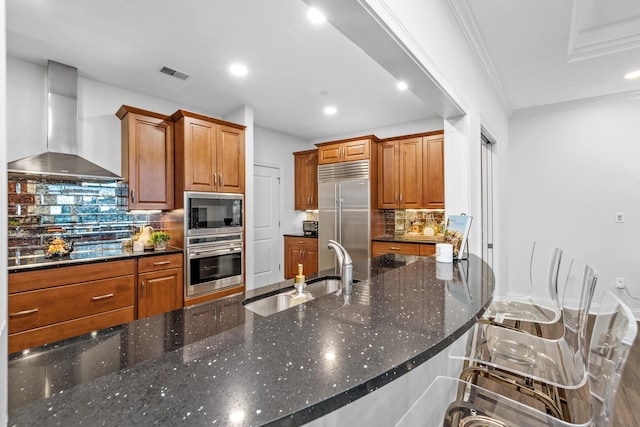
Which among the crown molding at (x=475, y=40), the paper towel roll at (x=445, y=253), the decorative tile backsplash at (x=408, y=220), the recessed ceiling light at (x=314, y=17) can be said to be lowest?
the paper towel roll at (x=445, y=253)

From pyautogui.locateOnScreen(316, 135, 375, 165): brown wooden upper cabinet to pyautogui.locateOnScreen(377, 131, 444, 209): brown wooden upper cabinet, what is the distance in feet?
0.88

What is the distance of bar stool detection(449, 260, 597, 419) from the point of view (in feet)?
4.03

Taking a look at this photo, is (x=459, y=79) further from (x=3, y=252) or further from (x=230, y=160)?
(x=230, y=160)

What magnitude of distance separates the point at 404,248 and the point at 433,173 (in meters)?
1.08

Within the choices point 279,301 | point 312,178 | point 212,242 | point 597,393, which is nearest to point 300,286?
point 279,301

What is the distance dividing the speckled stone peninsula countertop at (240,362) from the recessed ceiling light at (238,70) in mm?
2400

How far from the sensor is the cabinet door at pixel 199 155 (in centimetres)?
319

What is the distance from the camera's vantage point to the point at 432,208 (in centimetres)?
402

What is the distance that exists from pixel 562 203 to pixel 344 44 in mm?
3531

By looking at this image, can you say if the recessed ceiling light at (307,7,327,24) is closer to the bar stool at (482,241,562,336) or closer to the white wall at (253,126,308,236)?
the bar stool at (482,241,562,336)

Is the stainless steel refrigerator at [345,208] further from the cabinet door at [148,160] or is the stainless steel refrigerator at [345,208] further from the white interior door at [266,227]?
the cabinet door at [148,160]

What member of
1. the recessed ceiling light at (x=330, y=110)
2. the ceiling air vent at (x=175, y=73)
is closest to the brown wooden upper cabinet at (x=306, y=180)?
the recessed ceiling light at (x=330, y=110)

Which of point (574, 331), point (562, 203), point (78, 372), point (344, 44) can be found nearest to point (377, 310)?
point (78, 372)

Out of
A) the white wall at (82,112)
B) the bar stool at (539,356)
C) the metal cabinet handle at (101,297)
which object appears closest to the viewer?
the bar stool at (539,356)
